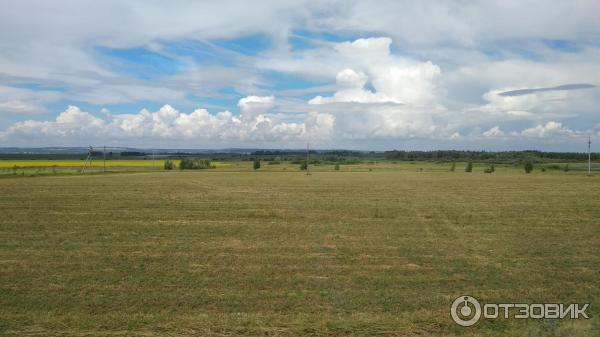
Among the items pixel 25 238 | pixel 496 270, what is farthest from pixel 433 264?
pixel 25 238

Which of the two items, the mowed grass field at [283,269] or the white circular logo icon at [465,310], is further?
the white circular logo icon at [465,310]

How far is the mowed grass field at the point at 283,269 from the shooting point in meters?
8.10

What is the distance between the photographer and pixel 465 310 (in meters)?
8.77

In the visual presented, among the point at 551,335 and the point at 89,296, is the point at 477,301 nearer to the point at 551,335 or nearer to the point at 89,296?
the point at 551,335

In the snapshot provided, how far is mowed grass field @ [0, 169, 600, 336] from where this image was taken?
8102 mm

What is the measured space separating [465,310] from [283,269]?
178 inches

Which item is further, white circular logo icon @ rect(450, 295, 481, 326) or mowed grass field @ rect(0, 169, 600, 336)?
white circular logo icon @ rect(450, 295, 481, 326)

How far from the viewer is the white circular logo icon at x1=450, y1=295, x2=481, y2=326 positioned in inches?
328

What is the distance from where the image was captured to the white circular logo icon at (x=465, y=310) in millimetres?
8320

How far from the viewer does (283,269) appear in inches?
460

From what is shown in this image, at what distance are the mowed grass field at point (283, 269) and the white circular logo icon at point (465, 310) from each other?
0.21 meters

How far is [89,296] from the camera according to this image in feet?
30.7

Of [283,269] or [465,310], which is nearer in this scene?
[465,310]

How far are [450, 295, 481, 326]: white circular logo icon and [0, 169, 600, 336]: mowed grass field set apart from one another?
0.21 metres
